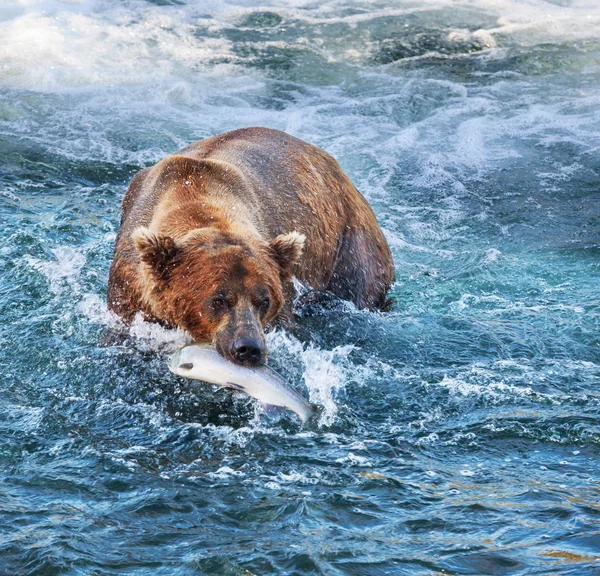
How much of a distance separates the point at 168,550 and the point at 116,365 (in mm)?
1998

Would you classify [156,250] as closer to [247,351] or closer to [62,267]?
[247,351]

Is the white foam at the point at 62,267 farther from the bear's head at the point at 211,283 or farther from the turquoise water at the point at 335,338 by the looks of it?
the bear's head at the point at 211,283

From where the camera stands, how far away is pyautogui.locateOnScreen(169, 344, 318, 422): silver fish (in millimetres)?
4609

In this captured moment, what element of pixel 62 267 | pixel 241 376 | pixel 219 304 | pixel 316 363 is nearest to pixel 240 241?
pixel 219 304

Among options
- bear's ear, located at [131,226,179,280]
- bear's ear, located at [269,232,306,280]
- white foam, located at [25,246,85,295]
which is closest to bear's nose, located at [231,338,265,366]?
bear's ear, located at [131,226,179,280]

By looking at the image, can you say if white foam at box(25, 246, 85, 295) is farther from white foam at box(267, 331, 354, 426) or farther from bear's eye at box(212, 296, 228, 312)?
bear's eye at box(212, 296, 228, 312)

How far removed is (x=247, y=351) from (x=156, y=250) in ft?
2.73

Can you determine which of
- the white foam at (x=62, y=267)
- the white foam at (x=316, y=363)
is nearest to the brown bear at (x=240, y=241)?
the white foam at (x=316, y=363)

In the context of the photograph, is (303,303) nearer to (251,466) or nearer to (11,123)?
(251,466)

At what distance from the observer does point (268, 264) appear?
17.7ft

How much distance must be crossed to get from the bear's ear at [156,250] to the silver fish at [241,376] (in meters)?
0.65

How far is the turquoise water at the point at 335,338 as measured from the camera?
13.2 feet

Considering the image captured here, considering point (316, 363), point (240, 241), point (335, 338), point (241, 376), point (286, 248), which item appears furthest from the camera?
point (335, 338)

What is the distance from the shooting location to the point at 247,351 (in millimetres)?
4762
